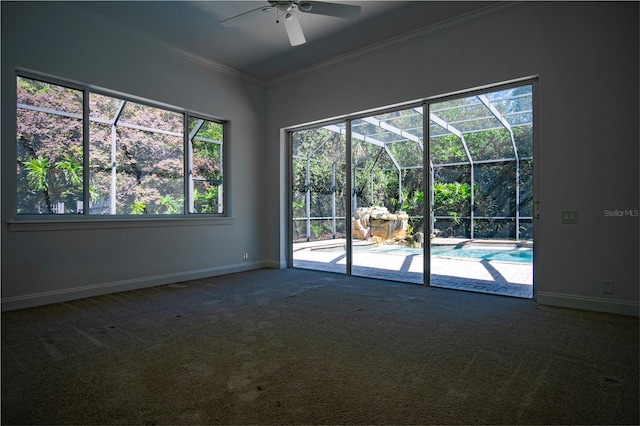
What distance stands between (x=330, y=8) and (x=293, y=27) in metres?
0.41

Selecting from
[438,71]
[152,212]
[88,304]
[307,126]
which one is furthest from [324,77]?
[88,304]

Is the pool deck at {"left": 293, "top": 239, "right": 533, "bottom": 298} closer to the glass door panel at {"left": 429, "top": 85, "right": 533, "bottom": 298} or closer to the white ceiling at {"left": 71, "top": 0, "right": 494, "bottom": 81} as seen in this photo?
the glass door panel at {"left": 429, "top": 85, "right": 533, "bottom": 298}

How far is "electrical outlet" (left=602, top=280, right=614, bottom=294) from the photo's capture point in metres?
3.19

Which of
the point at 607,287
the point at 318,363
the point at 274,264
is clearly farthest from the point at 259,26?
the point at 607,287

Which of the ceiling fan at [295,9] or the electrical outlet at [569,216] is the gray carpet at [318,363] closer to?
the electrical outlet at [569,216]

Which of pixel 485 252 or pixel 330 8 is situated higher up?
pixel 330 8

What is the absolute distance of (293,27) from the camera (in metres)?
3.35

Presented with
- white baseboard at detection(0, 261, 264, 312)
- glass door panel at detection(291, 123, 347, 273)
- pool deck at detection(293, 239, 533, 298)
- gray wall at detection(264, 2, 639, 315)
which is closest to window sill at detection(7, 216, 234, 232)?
white baseboard at detection(0, 261, 264, 312)

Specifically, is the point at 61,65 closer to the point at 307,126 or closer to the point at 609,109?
the point at 307,126

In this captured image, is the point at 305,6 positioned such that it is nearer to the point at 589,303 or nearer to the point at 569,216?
the point at 569,216

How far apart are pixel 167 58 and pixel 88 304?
3.12m

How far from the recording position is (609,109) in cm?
319

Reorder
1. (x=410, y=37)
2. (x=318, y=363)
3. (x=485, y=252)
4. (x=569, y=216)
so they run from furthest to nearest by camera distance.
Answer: (x=410, y=37)
(x=485, y=252)
(x=569, y=216)
(x=318, y=363)

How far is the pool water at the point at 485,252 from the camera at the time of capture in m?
3.85
